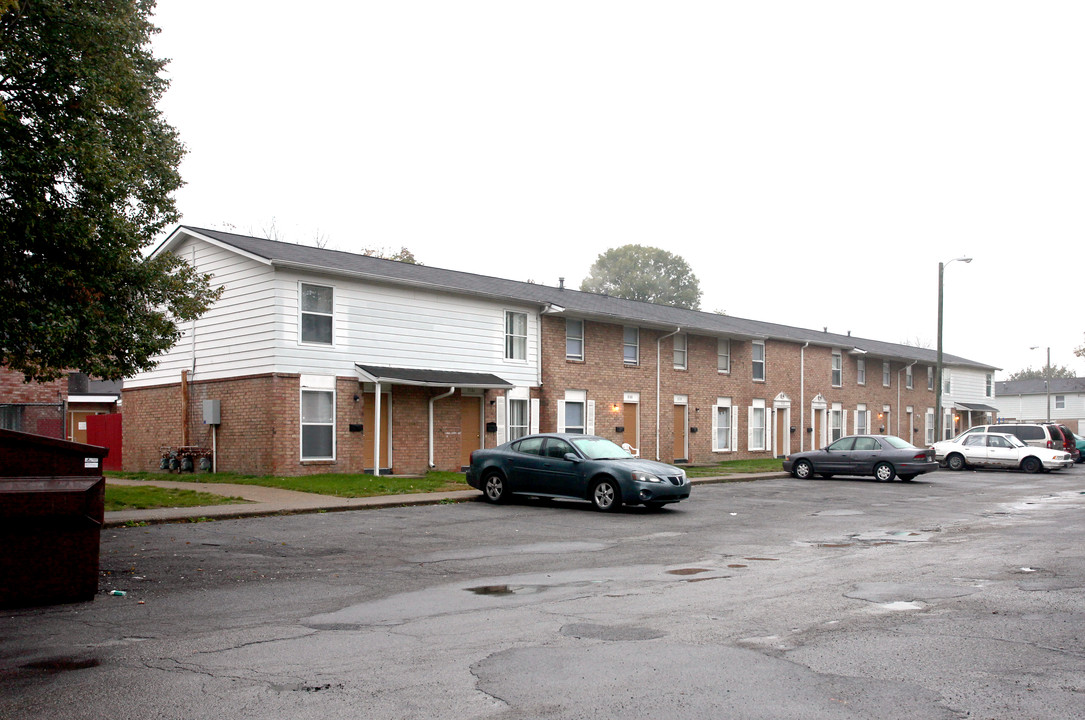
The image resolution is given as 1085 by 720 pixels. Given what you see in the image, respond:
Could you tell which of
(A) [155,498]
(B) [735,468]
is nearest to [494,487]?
(A) [155,498]

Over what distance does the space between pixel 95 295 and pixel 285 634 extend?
30.0 ft

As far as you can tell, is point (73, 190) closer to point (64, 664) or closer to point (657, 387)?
point (64, 664)

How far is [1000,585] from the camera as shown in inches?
364

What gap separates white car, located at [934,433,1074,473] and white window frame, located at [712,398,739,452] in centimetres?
731

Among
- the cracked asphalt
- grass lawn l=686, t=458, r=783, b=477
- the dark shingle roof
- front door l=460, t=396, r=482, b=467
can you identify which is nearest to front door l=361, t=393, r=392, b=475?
front door l=460, t=396, r=482, b=467

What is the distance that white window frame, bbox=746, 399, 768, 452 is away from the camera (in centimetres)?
3769

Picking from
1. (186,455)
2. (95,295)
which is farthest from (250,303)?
(95,295)

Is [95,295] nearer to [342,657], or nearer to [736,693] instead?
[342,657]

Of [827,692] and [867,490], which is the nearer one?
[827,692]

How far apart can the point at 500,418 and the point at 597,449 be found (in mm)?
9835

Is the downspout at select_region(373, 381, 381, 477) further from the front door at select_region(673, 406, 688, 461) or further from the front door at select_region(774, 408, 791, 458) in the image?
the front door at select_region(774, 408, 791, 458)

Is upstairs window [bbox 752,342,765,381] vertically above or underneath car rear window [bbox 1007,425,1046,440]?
above

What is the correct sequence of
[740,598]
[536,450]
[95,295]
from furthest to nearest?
[536,450] → [95,295] → [740,598]

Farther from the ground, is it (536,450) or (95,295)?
(95,295)
